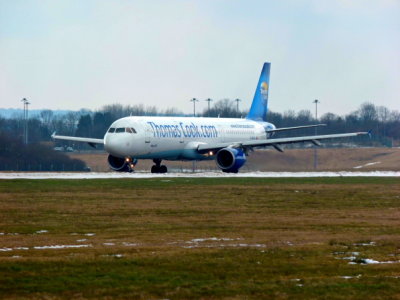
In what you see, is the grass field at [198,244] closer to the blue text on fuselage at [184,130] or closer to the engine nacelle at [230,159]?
the blue text on fuselage at [184,130]

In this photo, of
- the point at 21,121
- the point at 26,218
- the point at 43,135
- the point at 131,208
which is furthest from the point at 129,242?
the point at 21,121

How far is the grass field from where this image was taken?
17859 millimetres

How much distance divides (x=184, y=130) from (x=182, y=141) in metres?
0.87

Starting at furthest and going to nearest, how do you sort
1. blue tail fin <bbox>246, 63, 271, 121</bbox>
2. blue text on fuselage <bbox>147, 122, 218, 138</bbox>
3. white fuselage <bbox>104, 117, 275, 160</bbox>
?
blue tail fin <bbox>246, 63, 271, 121</bbox> → blue text on fuselage <bbox>147, 122, 218, 138</bbox> → white fuselage <bbox>104, 117, 275, 160</bbox>

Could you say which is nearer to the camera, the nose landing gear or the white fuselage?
the white fuselage

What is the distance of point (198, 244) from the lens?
24062 millimetres

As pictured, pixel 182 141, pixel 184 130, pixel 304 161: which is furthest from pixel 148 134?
pixel 304 161

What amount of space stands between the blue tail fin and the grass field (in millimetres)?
37317

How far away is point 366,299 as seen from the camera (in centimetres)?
1684

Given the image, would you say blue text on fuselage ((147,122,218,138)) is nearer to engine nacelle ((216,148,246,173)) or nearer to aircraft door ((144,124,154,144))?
aircraft door ((144,124,154,144))

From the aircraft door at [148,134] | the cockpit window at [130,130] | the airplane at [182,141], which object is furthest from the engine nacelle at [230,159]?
the cockpit window at [130,130]

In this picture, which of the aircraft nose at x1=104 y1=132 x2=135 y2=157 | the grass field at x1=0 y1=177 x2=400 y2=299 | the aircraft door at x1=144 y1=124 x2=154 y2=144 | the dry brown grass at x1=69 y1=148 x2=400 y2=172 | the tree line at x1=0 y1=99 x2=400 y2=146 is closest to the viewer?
the grass field at x1=0 y1=177 x2=400 y2=299

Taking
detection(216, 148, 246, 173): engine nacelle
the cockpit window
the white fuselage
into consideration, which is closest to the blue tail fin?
the white fuselage

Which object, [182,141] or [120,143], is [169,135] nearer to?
[182,141]
